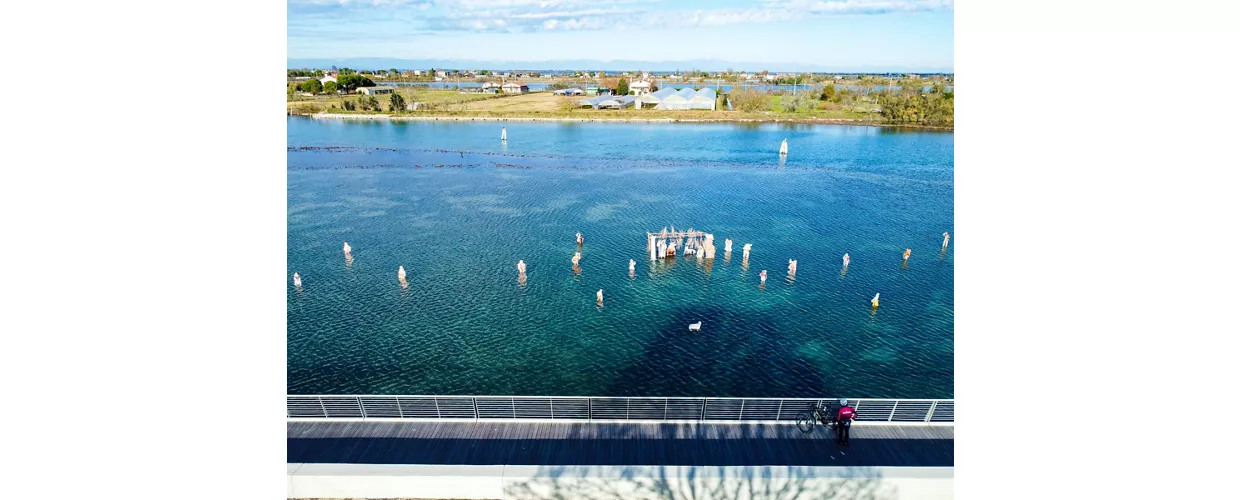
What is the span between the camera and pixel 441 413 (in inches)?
519

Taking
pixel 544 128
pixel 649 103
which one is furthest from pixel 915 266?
pixel 649 103

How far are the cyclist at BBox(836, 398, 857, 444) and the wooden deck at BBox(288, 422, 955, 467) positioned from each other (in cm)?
21

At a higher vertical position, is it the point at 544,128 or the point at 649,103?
the point at 649,103

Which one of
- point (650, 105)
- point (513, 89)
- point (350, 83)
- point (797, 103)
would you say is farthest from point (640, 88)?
point (350, 83)

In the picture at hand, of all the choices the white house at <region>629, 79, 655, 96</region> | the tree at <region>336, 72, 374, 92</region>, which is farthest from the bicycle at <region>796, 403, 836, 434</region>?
the tree at <region>336, 72, 374, 92</region>

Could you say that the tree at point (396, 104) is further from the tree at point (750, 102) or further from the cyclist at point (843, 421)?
the cyclist at point (843, 421)

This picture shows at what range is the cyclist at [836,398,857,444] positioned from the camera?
11.8 metres

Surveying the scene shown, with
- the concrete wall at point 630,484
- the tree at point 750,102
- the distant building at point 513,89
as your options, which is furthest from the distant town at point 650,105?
the concrete wall at point 630,484

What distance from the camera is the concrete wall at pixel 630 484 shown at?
34.1 feet

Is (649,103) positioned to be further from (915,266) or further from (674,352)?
(674,352)

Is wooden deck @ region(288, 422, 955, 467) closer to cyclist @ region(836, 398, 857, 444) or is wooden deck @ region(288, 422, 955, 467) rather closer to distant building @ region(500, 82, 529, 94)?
cyclist @ region(836, 398, 857, 444)

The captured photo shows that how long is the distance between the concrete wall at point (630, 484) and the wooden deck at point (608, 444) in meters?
1.00

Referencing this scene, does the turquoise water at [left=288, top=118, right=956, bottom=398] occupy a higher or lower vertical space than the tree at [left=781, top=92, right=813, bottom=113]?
lower
